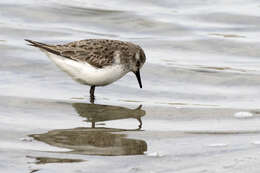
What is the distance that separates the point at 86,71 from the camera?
863cm

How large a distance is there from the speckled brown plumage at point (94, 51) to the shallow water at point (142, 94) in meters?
0.47

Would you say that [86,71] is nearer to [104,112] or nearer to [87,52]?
[87,52]

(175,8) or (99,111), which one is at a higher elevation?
(175,8)

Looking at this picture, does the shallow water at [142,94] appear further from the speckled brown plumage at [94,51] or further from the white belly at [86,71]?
the speckled brown plumage at [94,51]

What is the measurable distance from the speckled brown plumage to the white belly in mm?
56

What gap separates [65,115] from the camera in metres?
7.86

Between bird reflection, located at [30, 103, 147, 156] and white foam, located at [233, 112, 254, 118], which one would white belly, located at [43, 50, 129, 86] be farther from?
white foam, located at [233, 112, 254, 118]

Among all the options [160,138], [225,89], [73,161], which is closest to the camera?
[73,161]

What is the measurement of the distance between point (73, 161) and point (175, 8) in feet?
27.0

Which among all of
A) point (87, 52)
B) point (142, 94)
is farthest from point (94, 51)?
point (142, 94)

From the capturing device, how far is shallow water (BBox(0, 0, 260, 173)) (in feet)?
20.5

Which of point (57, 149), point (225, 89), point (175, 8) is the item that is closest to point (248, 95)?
point (225, 89)

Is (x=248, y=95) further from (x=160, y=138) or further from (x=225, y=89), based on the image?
(x=160, y=138)

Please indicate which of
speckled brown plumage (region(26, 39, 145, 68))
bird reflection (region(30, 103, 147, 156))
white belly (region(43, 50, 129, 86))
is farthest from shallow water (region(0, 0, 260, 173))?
speckled brown plumage (region(26, 39, 145, 68))
